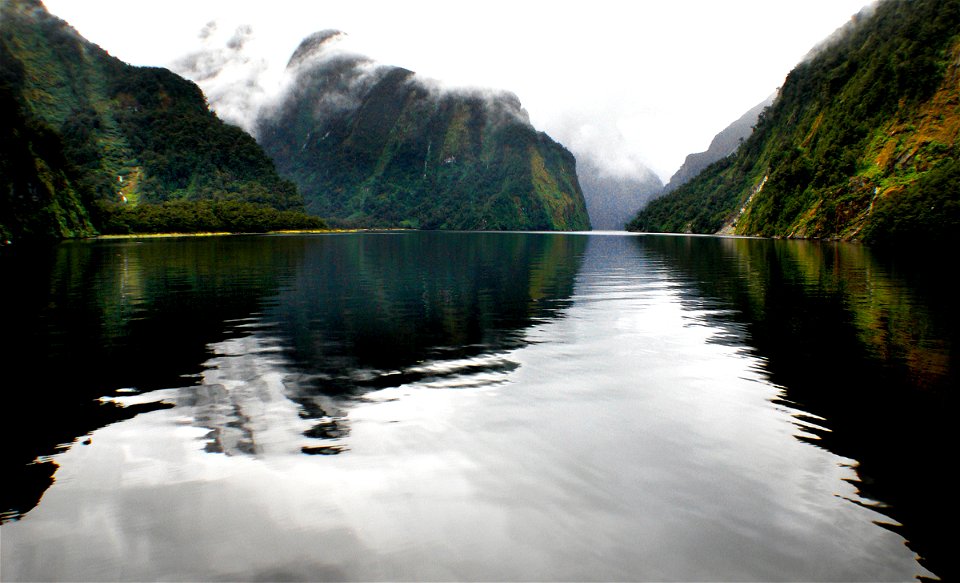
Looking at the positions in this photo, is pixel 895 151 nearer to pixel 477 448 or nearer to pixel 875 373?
pixel 875 373

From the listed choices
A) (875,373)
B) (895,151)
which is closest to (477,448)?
Result: (875,373)

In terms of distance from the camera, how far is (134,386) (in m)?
18.9

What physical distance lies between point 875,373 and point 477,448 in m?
14.9

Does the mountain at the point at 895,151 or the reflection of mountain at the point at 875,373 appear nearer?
the reflection of mountain at the point at 875,373

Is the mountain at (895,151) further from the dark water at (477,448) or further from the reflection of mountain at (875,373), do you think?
the dark water at (477,448)

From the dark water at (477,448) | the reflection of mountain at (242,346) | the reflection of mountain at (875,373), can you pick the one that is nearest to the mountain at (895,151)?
the reflection of mountain at (875,373)

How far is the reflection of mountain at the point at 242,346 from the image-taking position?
15.4 m

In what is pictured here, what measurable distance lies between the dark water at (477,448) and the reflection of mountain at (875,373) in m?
0.11

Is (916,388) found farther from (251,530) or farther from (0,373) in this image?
(0,373)

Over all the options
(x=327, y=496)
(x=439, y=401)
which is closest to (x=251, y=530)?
(x=327, y=496)

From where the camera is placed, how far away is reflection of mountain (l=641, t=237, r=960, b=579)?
37.1 ft

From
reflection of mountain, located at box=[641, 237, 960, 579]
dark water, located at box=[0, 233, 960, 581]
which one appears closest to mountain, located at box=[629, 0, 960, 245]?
reflection of mountain, located at box=[641, 237, 960, 579]

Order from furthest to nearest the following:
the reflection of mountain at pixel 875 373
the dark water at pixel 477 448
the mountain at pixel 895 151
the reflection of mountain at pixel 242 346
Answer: the mountain at pixel 895 151 → the reflection of mountain at pixel 242 346 → the reflection of mountain at pixel 875 373 → the dark water at pixel 477 448

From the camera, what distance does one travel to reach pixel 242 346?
81.4ft
